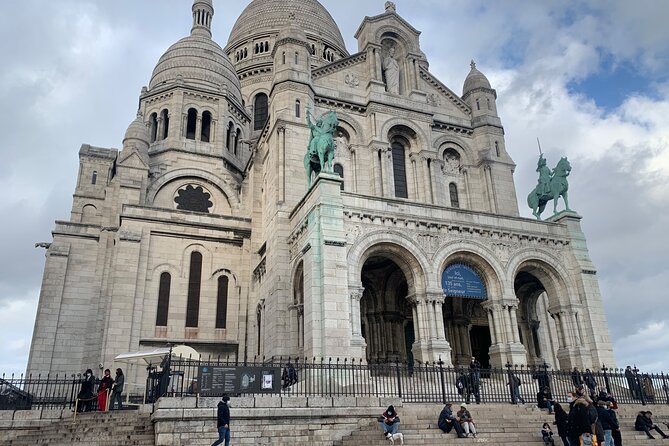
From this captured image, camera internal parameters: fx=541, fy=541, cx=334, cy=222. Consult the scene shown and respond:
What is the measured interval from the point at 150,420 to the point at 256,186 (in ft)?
61.1

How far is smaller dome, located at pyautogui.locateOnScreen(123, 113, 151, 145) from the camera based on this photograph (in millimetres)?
33812

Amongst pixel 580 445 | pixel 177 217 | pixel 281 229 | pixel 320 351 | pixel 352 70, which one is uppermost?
pixel 352 70

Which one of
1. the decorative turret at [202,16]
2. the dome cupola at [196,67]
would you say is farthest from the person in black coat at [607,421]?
the decorative turret at [202,16]

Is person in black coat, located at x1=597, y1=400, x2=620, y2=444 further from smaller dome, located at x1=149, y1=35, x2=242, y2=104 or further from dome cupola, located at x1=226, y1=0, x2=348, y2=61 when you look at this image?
dome cupola, located at x1=226, y1=0, x2=348, y2=61

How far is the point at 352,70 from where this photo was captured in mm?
31594

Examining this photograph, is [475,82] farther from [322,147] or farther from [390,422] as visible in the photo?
[390,422]

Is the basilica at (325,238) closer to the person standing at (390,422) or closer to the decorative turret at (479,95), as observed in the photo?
the decorative turret at (479,95)

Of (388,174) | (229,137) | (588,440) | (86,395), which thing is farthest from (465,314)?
(229,137)

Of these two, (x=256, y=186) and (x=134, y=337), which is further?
(x=256, y=186)

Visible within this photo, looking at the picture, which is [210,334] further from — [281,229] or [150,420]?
[150,420]

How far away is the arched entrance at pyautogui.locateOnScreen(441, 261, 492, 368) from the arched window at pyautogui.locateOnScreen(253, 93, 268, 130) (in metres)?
26.4

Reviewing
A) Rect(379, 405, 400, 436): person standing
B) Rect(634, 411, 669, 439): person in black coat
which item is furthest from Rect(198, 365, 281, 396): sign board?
Rect(634, 411, 669, 439): person in black coat

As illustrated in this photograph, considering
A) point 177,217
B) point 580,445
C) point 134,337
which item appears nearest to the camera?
point 580,445

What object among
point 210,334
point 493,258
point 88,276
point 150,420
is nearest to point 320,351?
point 150,420
